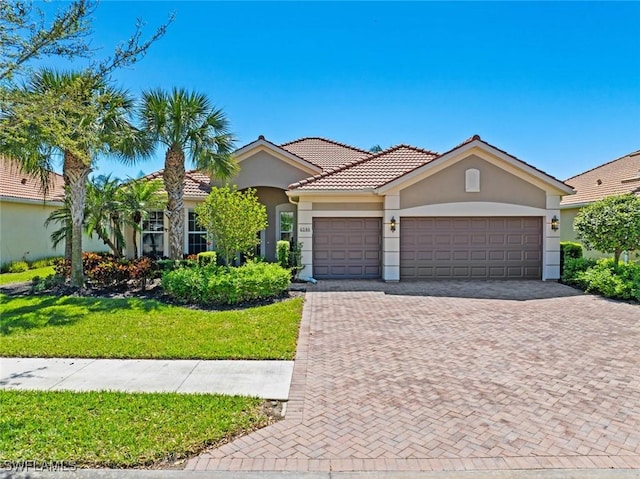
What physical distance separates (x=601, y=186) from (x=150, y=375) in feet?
76.0

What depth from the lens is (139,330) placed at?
27.6 feet

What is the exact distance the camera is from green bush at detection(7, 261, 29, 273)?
1827cm

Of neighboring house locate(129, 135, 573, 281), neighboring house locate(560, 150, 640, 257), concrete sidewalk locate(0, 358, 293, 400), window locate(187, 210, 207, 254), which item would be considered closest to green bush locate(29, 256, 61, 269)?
window locate(187, 210, 207, 254)

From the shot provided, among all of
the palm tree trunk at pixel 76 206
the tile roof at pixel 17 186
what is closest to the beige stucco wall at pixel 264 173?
the palm tree trunk at pixel 76 206

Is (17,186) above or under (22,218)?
above

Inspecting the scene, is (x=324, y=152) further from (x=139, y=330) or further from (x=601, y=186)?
(x=139, y=330)

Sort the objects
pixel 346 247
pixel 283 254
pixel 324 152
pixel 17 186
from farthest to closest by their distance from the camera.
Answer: pixel 324 152, pixel 17 186, pixel 346 247, pixel 283 254

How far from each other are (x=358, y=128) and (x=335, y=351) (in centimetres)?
1905

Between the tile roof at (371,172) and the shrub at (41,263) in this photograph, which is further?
the shrub at (41,263)

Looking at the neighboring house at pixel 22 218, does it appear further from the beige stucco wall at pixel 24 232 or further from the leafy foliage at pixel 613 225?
the leafy foliage at pixel 613 225

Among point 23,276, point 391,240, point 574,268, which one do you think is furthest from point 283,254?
point 23,276

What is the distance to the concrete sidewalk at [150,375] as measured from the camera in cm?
553

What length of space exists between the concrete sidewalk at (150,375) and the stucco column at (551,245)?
12.9 metres

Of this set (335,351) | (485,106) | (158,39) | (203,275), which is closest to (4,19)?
(158,39)
